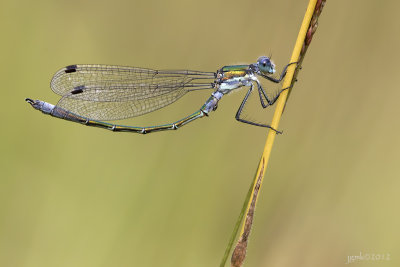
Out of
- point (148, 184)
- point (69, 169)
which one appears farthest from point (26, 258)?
point (148, 184)

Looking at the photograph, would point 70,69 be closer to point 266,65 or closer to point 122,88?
point 122,88

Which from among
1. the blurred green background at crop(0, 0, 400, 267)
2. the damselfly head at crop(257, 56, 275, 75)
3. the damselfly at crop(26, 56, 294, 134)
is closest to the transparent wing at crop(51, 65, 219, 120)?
the damselfly at crop(26, 56, 294, 134)

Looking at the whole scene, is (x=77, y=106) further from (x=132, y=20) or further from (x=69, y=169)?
(x=132, y=20)

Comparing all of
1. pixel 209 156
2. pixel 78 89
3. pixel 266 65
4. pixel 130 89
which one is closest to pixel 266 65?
pixel 266 65

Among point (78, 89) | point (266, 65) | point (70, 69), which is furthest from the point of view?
point (78, 89)

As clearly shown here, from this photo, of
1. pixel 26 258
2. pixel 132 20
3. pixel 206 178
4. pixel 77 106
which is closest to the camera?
pixel 26 258

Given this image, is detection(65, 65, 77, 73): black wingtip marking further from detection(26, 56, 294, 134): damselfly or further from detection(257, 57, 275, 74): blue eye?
detection(257, 57, 275, 74): blue eye

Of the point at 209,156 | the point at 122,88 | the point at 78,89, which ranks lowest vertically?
the point at 209,156

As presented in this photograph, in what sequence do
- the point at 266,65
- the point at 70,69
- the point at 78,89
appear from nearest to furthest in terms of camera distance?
the point at 266,65 → the point at 70,69 → the point at 78,89
